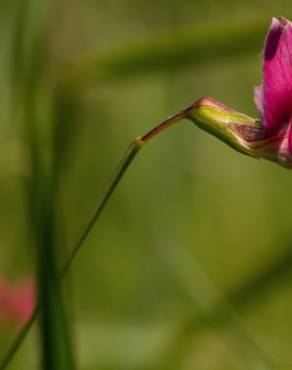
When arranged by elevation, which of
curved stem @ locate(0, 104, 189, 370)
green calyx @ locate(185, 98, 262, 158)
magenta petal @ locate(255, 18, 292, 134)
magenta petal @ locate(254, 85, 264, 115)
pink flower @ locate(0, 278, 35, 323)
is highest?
magenta petal @ locate(255, 18, 292, 134)

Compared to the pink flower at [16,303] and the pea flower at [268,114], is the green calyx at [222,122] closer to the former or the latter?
the pea flower at [268,114]

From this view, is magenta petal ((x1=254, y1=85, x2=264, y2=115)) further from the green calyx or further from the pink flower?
the pink flower

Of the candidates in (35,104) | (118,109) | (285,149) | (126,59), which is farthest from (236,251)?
(285,149)

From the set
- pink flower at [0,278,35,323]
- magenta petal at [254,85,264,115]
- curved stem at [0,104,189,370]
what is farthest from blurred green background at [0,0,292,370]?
magenta petal at [254,85,264,115]

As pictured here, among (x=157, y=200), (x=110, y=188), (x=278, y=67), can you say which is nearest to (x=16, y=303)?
(x=157, y=200)

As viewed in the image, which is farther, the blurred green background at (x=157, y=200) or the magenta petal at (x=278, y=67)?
the blurred green background at (x=157, y=200)

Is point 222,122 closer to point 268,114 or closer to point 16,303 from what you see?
point 268,114

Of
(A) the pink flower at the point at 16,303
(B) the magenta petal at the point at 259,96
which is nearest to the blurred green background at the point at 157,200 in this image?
(A) the pink flower at the point at 16,303
